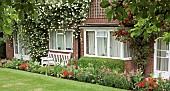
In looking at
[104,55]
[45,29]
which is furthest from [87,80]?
[45,29]

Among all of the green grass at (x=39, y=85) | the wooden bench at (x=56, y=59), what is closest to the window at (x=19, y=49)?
the wooden bench at (x=56, y=59)

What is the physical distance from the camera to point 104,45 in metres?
16.3

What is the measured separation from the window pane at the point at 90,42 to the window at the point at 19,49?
5226 mm

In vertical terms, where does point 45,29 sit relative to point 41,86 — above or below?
above

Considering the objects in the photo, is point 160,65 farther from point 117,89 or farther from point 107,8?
point 107,8

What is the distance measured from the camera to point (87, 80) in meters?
13.3

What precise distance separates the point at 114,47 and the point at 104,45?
0.67 m

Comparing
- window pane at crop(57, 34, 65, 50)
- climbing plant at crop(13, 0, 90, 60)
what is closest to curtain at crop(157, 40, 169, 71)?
climbing plant at crop(13, 0, 90, 60)

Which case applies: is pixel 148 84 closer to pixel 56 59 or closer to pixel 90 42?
pixel 90 42

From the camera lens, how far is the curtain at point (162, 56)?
14.0 metres

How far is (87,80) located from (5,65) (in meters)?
7.86

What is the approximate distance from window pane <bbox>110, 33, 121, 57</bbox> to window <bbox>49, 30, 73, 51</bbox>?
10.8ft

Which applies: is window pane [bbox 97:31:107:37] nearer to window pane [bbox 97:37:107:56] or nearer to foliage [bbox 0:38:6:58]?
window pane [bbox 97:37:107:56]

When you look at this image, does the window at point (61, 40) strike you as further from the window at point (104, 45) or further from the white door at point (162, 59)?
the white door at point (162, 59)
